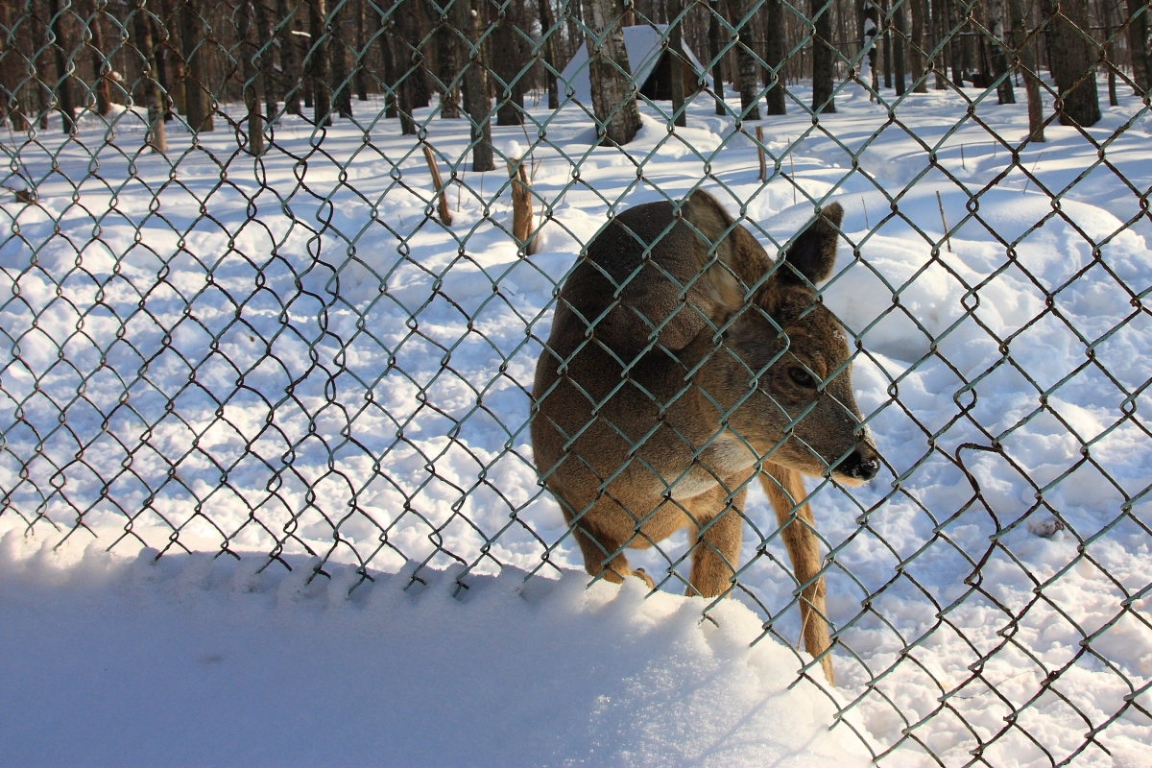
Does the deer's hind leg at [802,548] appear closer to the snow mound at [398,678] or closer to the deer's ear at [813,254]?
the deer's ear at [813,254]

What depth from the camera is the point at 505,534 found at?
4.01 metres

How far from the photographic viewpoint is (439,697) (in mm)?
2248

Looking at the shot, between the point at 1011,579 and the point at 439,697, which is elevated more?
the point at 439,697

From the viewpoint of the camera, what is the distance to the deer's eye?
2.57 metres

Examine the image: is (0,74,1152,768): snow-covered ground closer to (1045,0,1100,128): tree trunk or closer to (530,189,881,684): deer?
(530,189,881,684): deer

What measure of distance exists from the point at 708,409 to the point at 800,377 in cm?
29

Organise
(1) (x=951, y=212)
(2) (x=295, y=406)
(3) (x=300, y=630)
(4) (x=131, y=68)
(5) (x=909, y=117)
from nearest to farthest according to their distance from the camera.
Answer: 1. (3) (x=300, y=630)
2. (2) (x=295, y=406)
3. (1) (x=951, y=212)
4. (5) (x=909, y=117)
5. (4) (x=131, y=68)

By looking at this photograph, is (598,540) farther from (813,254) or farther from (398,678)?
(813,254)

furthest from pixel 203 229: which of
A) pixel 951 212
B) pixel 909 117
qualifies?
pixel 909 117

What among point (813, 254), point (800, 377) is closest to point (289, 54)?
point (813, 254)

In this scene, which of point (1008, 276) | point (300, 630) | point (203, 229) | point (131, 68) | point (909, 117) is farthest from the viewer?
point (131, 68)

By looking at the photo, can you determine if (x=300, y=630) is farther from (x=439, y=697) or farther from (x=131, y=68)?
(x=131, y=68)

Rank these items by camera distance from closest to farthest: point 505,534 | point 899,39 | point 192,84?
point 505,534 < point 192,84 < point 899,39

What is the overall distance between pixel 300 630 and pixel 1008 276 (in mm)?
5101
